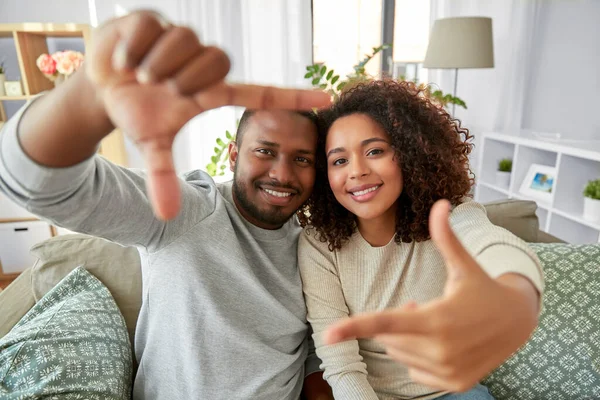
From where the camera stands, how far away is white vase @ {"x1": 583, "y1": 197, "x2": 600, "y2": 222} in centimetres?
210

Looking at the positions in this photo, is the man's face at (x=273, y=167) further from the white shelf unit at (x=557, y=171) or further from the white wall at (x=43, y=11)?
the white wall at (x=43, y=11)

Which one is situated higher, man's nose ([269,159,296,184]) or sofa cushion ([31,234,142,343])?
man's nose ([269,159,296,184])

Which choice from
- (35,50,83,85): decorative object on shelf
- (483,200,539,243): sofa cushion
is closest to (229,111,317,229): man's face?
(483,200,539,243): sofa cushion

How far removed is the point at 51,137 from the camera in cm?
50

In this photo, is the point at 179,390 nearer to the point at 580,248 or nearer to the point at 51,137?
the point at 51,137

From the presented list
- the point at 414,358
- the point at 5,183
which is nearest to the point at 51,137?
the point at 5,183

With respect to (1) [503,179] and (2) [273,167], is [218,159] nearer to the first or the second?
(2) [273,167]

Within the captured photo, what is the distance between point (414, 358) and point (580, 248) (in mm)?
1022

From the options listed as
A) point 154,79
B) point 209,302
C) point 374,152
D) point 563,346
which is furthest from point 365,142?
point 563,346

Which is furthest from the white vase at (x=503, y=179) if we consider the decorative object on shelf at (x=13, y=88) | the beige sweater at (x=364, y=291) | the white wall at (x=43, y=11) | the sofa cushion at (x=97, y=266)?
the decorative object on shelf at (x=13, y=88)

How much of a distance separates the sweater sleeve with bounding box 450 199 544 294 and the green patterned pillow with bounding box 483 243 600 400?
44 centimetres

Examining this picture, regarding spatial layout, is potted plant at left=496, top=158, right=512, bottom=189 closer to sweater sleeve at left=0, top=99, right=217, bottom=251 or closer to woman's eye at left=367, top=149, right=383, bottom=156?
woman's eye at left=367, top=149, right=383, bottom=156

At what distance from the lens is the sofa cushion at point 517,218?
1.33 m

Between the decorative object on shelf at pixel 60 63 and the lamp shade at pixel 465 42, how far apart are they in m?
2.14
